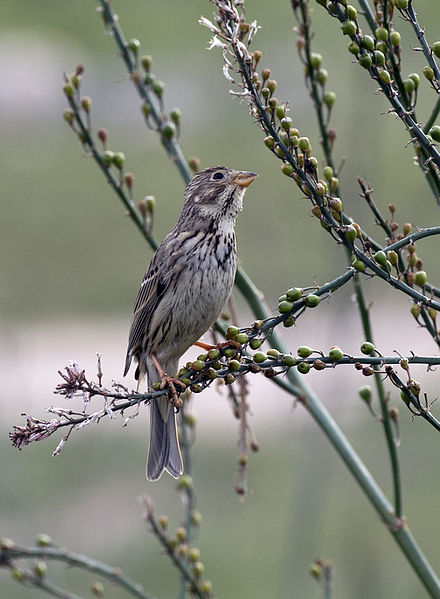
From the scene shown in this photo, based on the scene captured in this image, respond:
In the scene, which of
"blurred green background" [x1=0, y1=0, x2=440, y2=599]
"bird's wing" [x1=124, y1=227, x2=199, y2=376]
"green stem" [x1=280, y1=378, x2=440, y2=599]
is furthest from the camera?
"blurred green background" [x1=0, y1=0, x2=440, y2=599]

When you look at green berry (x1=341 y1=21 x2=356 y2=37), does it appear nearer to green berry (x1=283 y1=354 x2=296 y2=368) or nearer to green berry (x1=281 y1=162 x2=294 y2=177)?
green berry (x1=281 y1=162 x2=294 y2=177)

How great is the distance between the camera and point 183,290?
4508 mm

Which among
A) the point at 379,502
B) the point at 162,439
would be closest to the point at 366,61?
the point at 379,502

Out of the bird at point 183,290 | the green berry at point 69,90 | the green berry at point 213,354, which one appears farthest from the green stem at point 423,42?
the bird at point 183,290

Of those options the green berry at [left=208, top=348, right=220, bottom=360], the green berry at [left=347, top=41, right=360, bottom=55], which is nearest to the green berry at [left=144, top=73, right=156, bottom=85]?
the green berry at [left=347, top=41, right=360, bottom=55]

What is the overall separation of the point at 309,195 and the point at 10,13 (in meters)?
26.5

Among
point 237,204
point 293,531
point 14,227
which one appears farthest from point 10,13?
point 237,204

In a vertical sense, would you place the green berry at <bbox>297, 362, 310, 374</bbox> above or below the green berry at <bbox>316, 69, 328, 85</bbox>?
below

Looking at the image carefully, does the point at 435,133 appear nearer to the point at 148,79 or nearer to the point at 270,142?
the point at 270,142

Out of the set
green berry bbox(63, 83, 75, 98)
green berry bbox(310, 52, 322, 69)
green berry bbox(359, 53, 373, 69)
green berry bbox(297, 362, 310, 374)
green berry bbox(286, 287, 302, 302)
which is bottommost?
green berry bbox(297, 362, 310, 374)

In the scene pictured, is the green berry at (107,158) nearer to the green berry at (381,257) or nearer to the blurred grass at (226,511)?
the green berry at (381,257)

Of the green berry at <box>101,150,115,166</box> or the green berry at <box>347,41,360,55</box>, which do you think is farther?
the green berry at <box>101,150,115,166</box>

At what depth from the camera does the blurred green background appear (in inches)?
321

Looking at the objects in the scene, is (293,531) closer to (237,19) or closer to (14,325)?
(237,19)
